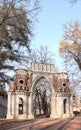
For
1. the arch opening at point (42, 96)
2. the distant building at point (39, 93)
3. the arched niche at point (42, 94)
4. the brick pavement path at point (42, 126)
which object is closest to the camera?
the brick pavement path at point (42, 126)

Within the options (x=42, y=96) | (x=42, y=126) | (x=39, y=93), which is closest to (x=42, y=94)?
(x=42, y=96)

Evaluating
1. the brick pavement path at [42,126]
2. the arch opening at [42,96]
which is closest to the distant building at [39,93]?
the arch opening at [42,96]

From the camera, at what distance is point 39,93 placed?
5788 centimetres

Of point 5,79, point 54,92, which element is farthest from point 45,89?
point 5,79

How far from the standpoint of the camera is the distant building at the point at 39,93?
178 ft

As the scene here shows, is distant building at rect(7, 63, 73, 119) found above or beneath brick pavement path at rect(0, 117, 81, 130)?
above

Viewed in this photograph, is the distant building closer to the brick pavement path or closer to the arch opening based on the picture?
the arch opening

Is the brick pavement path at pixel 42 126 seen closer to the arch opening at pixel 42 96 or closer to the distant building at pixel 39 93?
the distant building at pixel 39 93

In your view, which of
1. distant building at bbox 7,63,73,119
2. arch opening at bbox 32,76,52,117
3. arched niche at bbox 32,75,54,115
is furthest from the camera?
arch opening at bbox 32,76,52,117

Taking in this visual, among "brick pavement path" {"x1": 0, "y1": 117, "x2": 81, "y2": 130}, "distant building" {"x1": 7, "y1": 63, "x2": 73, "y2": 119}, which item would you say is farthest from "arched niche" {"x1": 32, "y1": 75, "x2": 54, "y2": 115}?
"brick pavement path" {"x1": 0, "y1": 117, "x2": 81, "y2": 130}

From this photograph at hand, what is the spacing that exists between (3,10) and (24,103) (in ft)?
126

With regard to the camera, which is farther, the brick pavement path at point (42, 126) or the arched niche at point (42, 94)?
the arched niche at point (42, 94)

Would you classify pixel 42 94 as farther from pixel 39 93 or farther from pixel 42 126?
pixel 42 126

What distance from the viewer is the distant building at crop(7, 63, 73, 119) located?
178 ft
